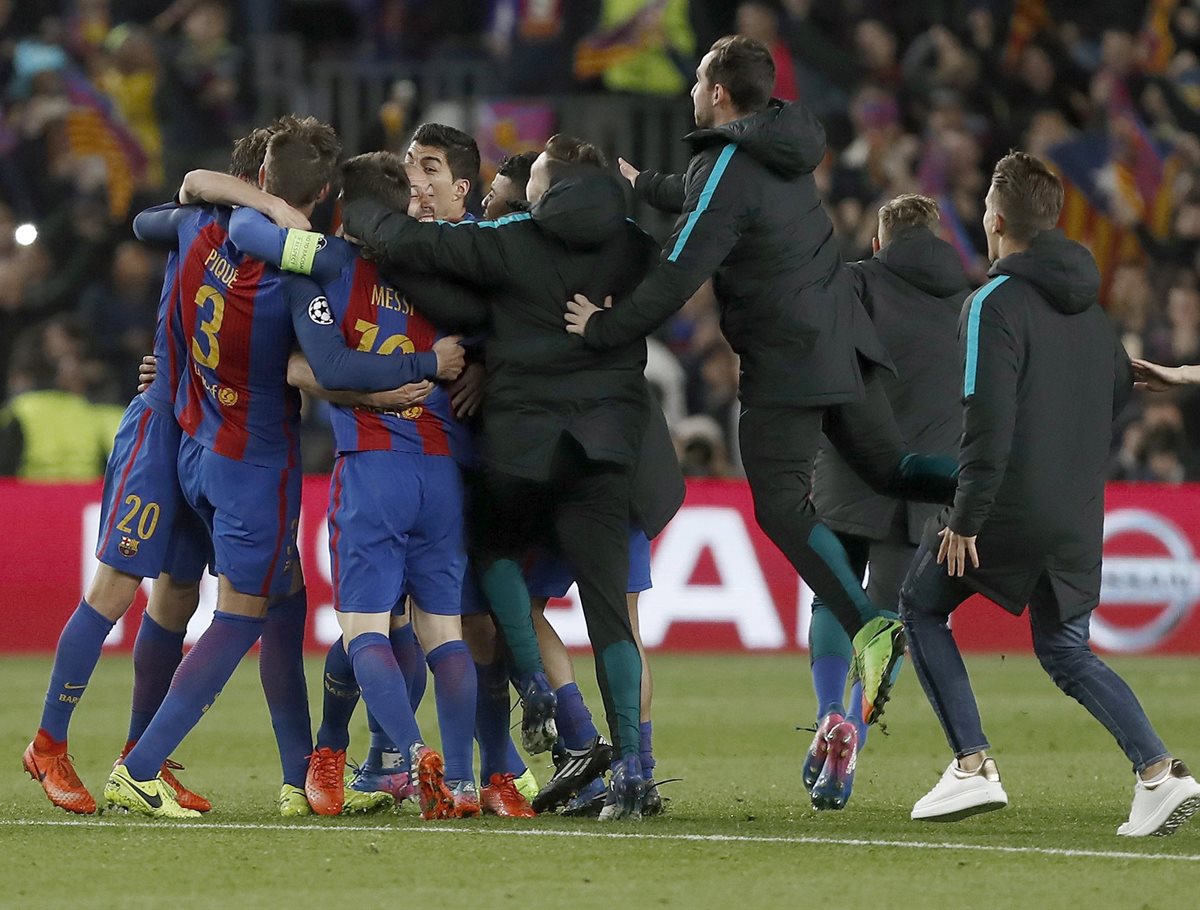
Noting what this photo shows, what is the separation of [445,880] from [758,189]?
95.0 inches

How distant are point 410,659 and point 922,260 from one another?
7.56 ft

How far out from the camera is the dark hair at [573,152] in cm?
665

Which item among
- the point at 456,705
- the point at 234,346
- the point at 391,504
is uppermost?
the point at 234,346

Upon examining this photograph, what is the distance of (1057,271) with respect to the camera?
6344 millimetres

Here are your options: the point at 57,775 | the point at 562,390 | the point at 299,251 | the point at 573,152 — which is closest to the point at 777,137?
the point at 573,152

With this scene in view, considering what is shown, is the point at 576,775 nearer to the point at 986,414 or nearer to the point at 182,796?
the point at 182,796

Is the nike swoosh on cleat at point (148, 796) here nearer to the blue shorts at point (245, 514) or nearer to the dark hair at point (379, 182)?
the blue shorts at point (245, 514)

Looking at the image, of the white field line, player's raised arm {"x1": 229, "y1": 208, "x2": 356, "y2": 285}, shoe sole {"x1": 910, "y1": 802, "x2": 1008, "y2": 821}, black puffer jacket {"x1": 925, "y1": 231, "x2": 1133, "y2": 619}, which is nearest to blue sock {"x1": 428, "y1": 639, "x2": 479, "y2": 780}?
the white field line

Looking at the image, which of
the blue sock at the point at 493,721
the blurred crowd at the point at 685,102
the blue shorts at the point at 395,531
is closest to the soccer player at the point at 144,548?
the blue shorts at the point at 395,531

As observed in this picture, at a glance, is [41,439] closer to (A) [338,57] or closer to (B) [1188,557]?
(A) [338,57]

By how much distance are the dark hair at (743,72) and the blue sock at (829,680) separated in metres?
1.93

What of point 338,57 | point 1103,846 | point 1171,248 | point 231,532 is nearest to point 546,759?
point 231,532

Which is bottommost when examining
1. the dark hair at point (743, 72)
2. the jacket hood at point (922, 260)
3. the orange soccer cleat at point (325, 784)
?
the orange soccer cleat at point (325, 784)

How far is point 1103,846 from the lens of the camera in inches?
239
